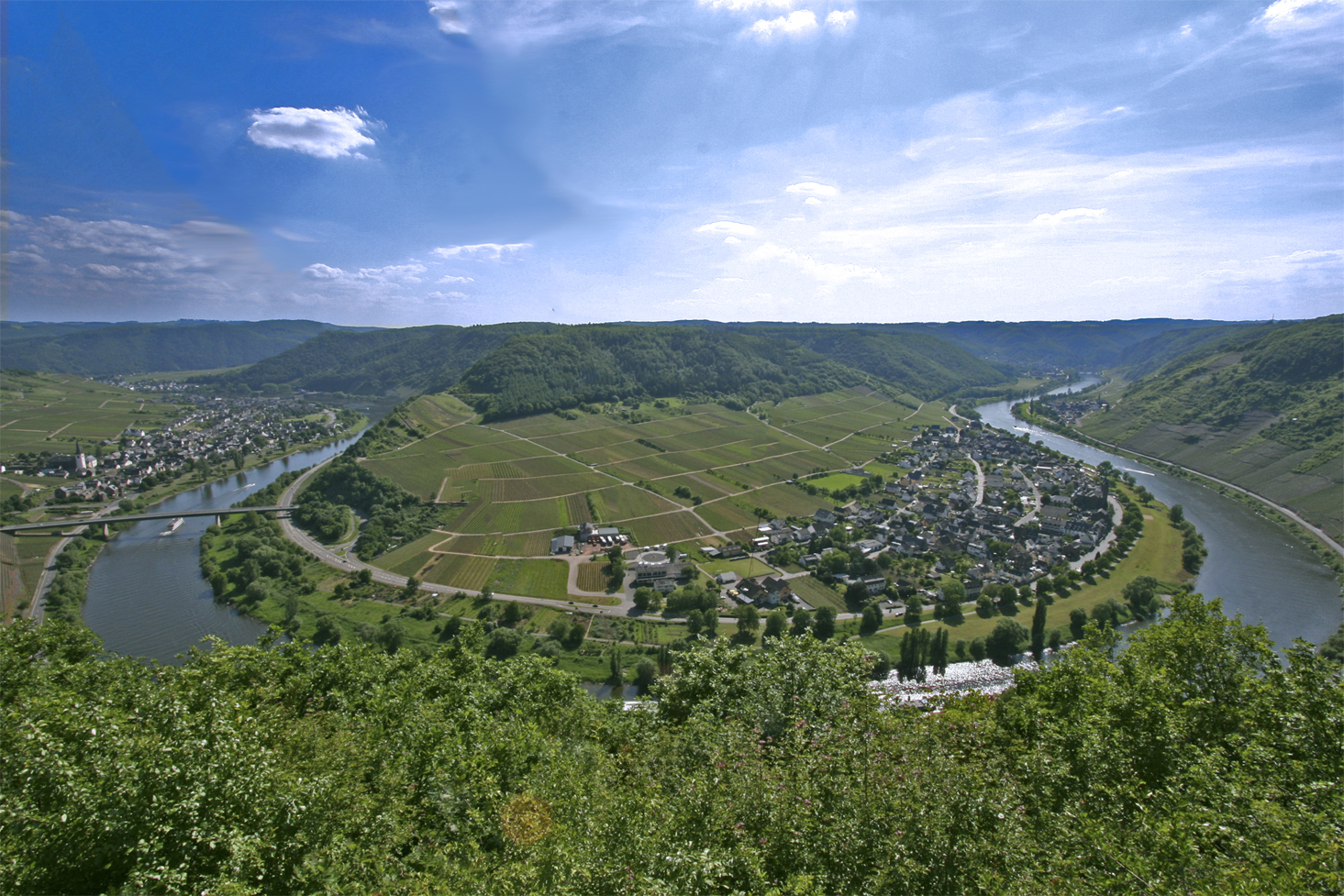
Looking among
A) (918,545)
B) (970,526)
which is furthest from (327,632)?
(970,526)

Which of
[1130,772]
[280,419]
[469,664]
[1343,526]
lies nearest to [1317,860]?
[1130,772]

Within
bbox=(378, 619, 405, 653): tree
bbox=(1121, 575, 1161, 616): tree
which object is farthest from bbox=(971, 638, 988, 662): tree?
bbox=(378, 619, 405, 653): tree

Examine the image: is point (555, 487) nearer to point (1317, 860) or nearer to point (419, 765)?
point (419, 765)

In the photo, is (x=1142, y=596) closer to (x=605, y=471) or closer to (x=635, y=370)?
(x=605, y=471)

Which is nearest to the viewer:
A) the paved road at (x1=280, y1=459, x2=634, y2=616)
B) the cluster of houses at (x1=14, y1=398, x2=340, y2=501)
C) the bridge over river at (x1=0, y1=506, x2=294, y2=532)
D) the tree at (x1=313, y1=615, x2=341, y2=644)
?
the tree at (x1=313, y1=615, x2=341, y2=644)

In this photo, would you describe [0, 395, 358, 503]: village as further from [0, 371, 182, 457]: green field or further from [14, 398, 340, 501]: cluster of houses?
[0, 371, 182, 457]: green field

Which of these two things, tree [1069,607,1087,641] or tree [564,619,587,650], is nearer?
tree [564,619,587,650]
